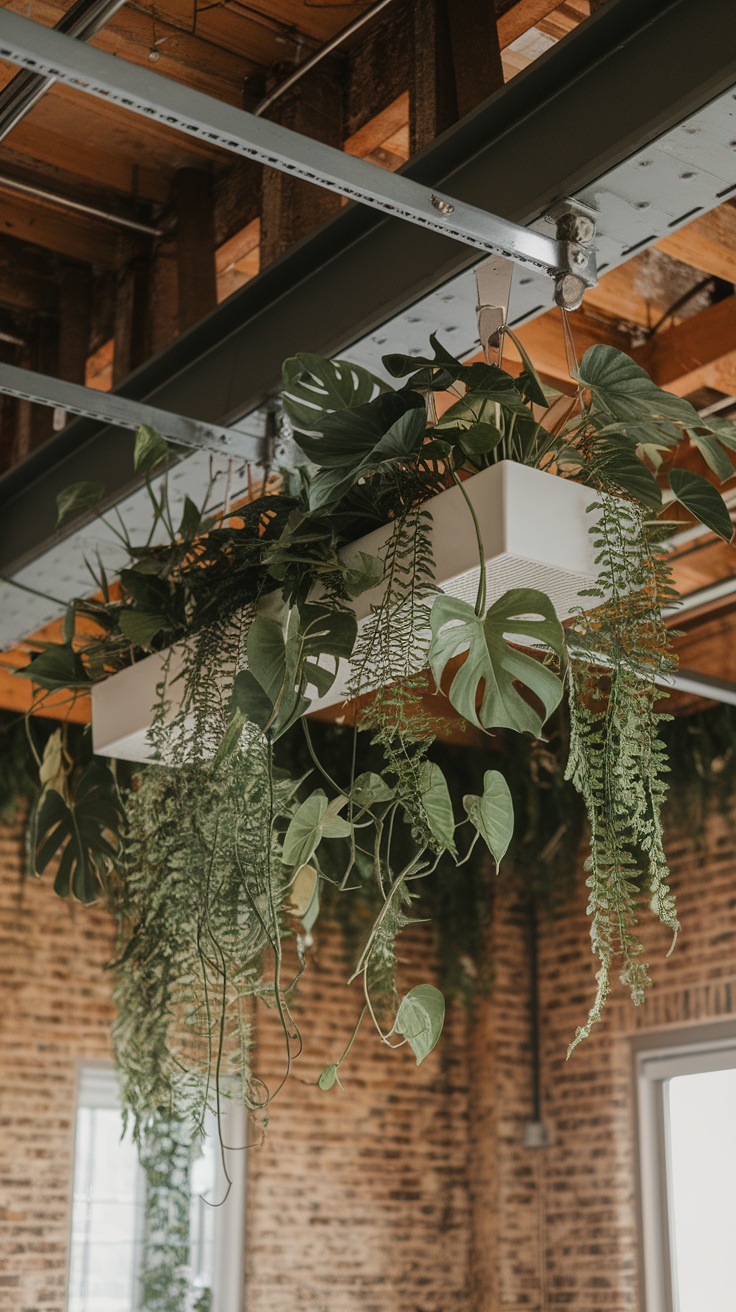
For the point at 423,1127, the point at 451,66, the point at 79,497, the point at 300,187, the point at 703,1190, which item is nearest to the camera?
the point at 451,66

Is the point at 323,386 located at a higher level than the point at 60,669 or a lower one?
higher

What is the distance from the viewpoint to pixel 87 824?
2656mm

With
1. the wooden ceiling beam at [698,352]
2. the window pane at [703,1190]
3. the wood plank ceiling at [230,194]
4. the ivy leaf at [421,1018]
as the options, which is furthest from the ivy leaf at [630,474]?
the window pane at [703,1190]

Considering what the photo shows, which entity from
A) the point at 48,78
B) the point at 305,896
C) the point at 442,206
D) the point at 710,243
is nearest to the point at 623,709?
the point at 442,206

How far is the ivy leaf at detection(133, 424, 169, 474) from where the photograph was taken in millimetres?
2316

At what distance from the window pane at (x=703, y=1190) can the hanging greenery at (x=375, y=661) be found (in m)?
2.95

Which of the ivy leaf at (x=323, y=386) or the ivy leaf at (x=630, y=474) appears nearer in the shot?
the ivy leaf at (x=630, y=474)

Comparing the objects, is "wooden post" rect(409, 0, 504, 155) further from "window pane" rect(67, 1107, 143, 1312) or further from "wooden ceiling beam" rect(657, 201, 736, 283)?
"window pane" rect(67, 1107, 143, 1312)

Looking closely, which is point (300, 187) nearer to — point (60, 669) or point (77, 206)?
point (77, 206)

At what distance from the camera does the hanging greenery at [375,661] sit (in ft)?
5.62

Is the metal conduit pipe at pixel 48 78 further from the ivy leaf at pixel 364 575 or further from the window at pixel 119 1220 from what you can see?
the window at pixel 119 1220

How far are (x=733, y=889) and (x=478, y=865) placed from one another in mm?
1160

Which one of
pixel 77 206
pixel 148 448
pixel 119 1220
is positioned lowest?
pixel 119 1220

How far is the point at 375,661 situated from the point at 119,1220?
12.2 ft
